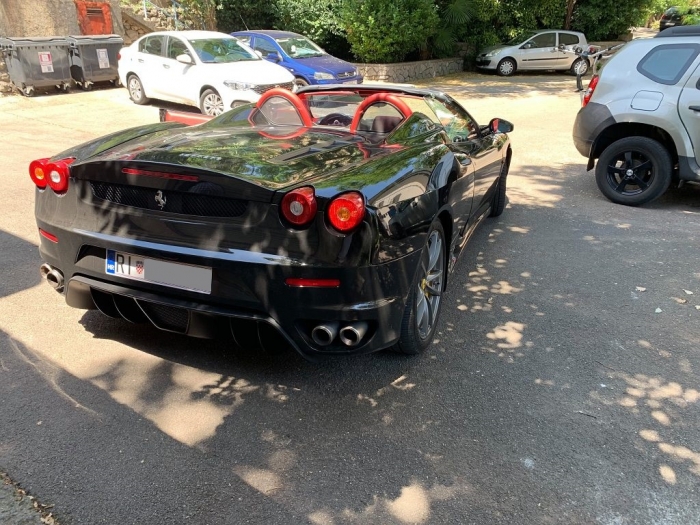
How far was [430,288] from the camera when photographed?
11.3 ft

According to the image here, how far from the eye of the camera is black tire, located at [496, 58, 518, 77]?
67.8 ft

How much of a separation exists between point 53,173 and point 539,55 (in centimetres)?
2057

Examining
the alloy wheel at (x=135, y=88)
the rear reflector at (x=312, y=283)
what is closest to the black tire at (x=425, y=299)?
the rear reflector at (x=312, y=283)

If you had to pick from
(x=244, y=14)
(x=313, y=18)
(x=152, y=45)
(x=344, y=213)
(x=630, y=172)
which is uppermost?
(x=244, y=14)

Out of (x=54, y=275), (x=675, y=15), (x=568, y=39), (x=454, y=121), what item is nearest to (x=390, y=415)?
(x=54, y=275)

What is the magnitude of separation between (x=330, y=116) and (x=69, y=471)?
9.52 ft

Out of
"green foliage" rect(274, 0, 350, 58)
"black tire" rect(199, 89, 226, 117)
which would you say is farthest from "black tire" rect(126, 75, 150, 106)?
"green foliage" rect(274, 0, 350, 58)

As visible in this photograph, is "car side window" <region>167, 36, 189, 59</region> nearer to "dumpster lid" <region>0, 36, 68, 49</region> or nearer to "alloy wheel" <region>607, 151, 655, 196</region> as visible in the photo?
"dumpster lid" <region>0, 36, 68, 49</region>

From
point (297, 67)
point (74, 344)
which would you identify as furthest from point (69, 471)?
point (297, 67)

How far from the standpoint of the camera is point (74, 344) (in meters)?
3.42

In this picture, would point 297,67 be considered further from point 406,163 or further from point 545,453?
point 545,453

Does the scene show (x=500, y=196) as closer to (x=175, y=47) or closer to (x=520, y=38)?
(x=175, y=47)

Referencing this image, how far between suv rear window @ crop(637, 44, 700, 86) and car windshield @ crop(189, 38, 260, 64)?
8.11m

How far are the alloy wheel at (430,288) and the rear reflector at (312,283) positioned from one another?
28.2 inches
